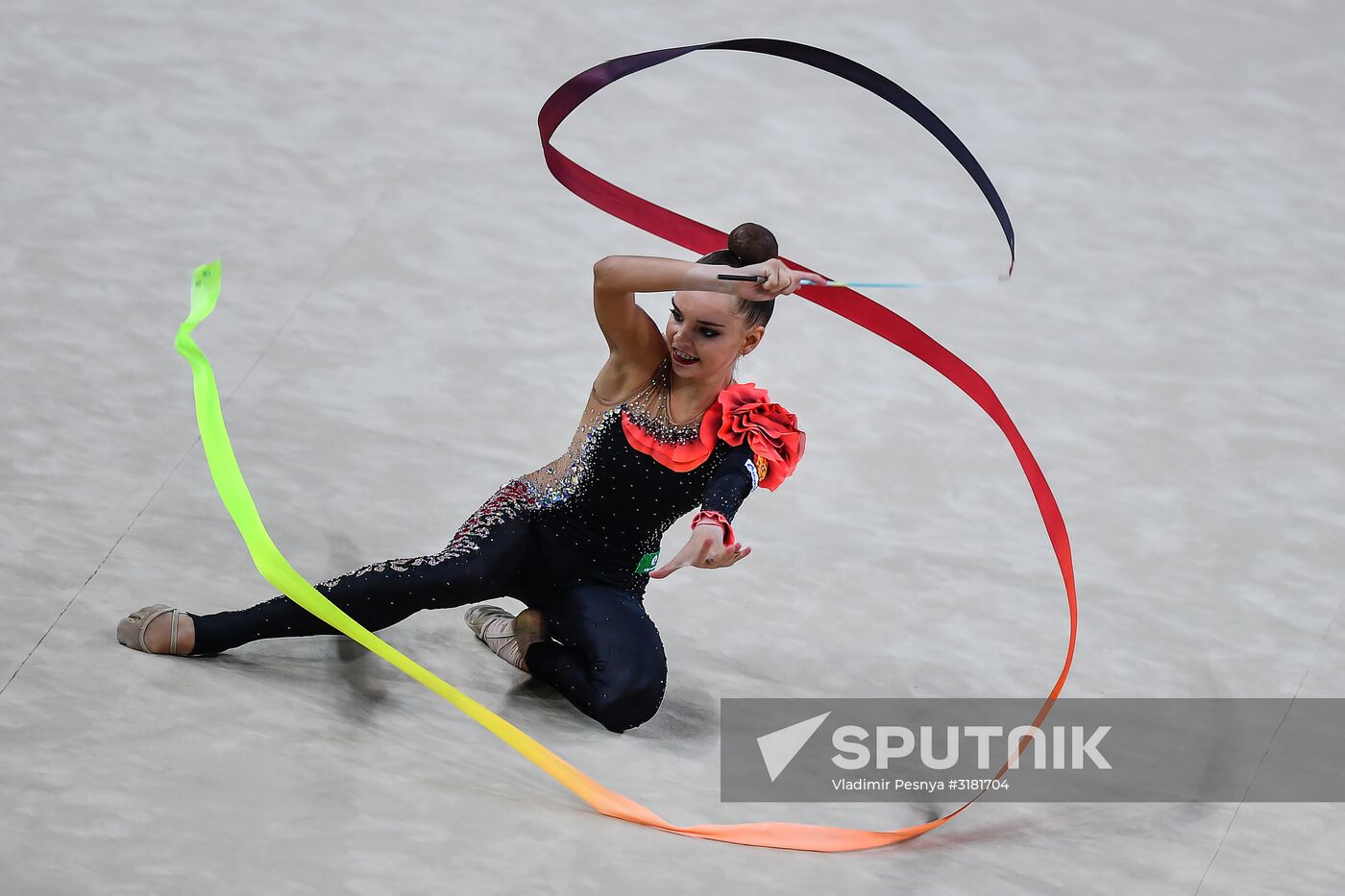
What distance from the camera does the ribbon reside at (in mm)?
2531

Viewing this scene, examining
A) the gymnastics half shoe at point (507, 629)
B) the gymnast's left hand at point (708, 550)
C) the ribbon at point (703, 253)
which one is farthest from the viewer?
the gymnastics half shoe at point (507, 629)

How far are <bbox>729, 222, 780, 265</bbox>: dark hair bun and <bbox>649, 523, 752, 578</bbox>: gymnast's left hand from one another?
18.0 inches

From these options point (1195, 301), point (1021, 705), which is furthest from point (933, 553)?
point (1195, 301)

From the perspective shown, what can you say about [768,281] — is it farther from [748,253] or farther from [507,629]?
[507,629]

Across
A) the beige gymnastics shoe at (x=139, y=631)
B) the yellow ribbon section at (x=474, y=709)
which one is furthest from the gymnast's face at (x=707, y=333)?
the beige gymnastics shoe at (x=139, y=631)

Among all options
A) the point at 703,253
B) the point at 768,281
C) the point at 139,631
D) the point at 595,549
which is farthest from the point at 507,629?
the point at 768,281

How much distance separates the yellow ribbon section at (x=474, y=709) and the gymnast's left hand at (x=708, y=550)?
0.35 meters

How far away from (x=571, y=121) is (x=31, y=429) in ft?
6.94

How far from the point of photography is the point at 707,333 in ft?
8.77

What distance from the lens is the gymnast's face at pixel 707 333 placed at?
2.64 metres

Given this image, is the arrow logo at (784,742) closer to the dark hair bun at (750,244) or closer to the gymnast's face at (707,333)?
the gymnast's face at (707,333)

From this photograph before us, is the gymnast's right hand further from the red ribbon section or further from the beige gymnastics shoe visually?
the beige gymnastics shoe

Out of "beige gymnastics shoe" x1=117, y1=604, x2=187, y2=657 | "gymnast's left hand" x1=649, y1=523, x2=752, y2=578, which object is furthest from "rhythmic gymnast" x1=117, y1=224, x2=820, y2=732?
"gymnast's left hand" x1=649, y1=523, x2=752, y2=578

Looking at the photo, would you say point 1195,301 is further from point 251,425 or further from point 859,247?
point 251,425
